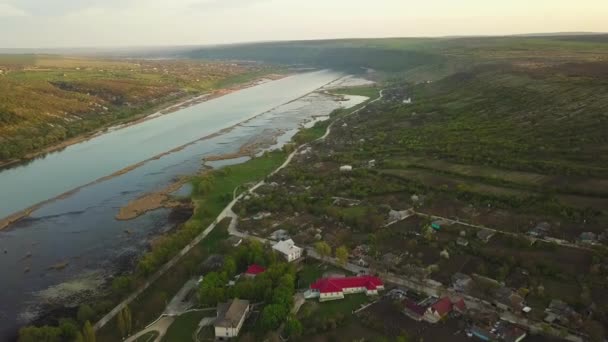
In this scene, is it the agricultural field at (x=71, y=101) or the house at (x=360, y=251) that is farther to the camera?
the agricultural field at (x=71, y=101)

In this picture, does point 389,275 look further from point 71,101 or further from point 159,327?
point 71,101

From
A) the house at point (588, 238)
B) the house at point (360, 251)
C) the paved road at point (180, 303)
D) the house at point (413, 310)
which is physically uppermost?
the house at point (588, 238)

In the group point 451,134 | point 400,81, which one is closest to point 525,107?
point 451,134

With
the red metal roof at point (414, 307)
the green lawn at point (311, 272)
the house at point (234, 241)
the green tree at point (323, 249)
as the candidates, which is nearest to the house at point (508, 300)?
the red metal roof at point (414, 307)

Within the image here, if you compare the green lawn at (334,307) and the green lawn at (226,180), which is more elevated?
the green lawn at (334,307)

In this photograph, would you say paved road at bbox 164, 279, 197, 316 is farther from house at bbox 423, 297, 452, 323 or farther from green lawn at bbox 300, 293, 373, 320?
house at bbox 423, 297, 452, 323

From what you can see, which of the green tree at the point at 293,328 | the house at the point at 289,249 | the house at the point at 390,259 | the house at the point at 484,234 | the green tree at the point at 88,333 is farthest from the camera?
the house at the point at 484,234

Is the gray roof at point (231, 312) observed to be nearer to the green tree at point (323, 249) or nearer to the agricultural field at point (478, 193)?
the green tree at point (323, 249)

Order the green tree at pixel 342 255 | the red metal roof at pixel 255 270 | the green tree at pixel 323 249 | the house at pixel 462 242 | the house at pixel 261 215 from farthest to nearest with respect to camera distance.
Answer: the house at pixel 261 215 < the house at pixel 462 242 < the green tree at pixel 323 249 < the green tree at pixel 342 255 < the red metal roof at pixel 255 270
